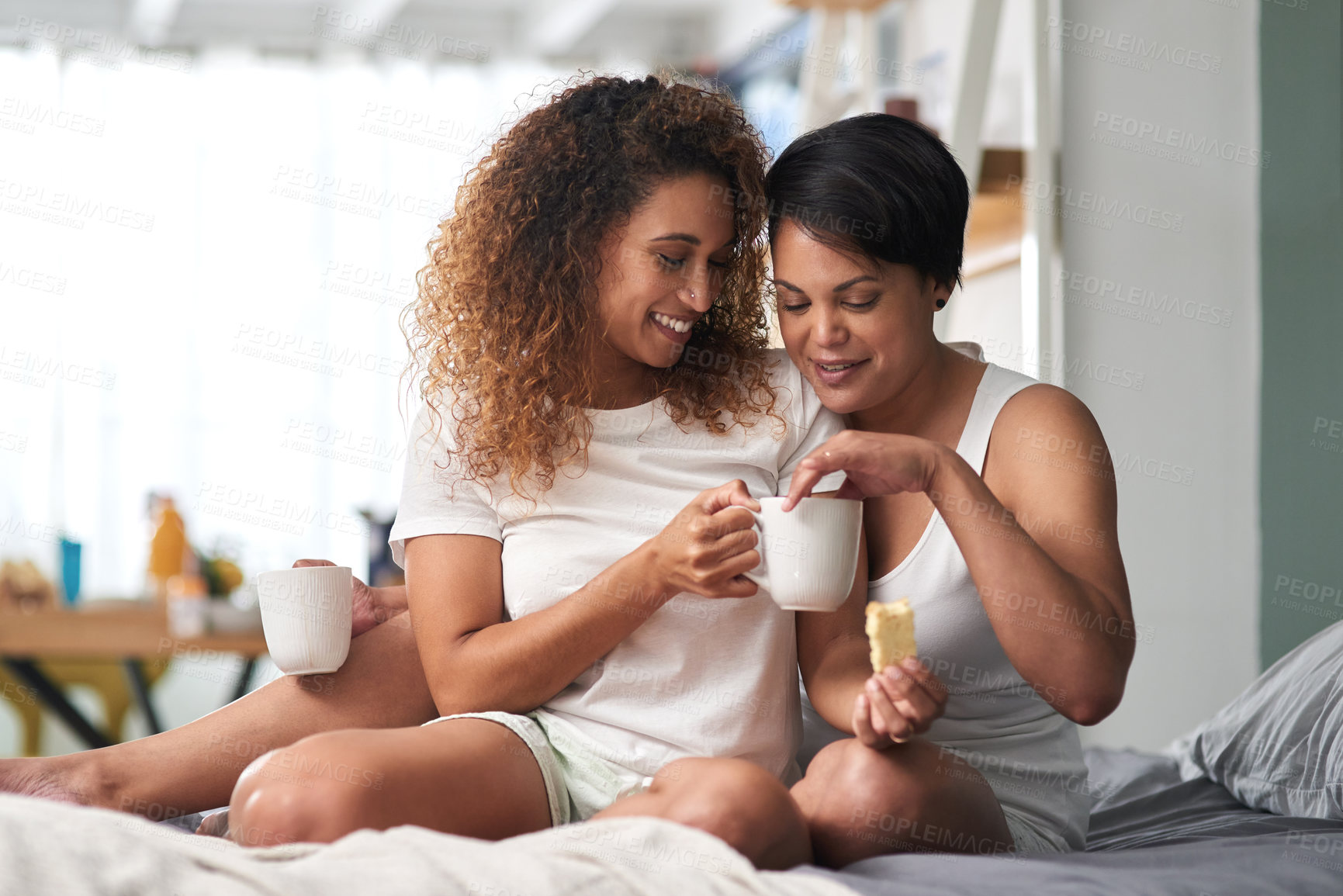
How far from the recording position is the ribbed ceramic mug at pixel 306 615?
1327mm

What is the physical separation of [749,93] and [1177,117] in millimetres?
2323

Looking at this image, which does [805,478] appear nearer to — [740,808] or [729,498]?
[729,498]

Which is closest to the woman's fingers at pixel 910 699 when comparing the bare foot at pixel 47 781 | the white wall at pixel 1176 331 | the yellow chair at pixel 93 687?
the bare foot at pixel 47 781

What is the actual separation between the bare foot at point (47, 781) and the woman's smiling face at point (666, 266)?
0.80m

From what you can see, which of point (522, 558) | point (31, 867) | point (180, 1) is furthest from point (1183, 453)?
point (180, 1)

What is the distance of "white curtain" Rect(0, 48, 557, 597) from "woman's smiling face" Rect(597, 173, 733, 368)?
333 centimetres

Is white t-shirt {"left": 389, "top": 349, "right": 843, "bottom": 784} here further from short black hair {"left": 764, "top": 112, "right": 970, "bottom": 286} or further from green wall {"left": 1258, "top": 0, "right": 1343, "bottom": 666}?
green wall {"left": 1258, "top": 0, "right": 1343, "bottom": 666}

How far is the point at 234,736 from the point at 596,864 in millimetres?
679

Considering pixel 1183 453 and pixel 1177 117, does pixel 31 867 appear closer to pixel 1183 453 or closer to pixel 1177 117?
pixel 1183 453

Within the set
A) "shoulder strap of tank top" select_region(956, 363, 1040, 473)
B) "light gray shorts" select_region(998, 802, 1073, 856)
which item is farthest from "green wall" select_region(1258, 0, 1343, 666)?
"light gray shorts" select_region(998, 802, 1073, 856)

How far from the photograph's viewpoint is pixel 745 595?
123 cm

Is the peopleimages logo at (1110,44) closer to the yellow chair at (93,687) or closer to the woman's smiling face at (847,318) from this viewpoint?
the woman's smiling face at (847,318)

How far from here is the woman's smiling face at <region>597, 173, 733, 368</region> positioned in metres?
1.39

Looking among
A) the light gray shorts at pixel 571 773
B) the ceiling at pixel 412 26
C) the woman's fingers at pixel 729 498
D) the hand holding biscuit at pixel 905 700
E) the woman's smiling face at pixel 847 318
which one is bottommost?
the light gray shorts at pixel 571 773
